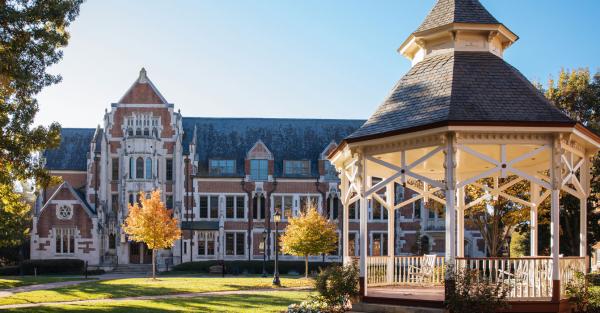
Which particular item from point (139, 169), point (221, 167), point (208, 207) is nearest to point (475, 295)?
point (208, 207)

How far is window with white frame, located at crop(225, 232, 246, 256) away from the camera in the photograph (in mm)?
53375

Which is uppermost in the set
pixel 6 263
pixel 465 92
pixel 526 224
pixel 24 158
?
pixel 465 92

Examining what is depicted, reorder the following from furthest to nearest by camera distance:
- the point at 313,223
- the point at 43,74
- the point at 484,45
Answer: the point at 313,223, the point at 43,74, the point at 484,45

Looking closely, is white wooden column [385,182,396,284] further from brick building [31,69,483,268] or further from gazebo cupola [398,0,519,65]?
brick building [31,69,483,268]

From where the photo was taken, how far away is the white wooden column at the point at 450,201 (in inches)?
622

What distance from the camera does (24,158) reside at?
22281mm

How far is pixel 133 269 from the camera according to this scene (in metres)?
50.4

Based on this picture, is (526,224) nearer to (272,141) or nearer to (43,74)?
(272,141)

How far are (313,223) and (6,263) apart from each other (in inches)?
1108

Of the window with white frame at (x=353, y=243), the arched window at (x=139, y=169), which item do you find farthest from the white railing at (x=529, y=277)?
the arched window at (x=139, y=169)

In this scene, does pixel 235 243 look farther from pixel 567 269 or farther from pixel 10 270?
pixel 567 269

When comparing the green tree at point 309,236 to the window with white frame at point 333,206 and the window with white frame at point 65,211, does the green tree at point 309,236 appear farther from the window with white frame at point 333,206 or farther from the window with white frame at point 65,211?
the window with white frame at point 65,211

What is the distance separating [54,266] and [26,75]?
31.7 m

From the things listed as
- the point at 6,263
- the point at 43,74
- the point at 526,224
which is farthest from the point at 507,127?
the point at 6,263
